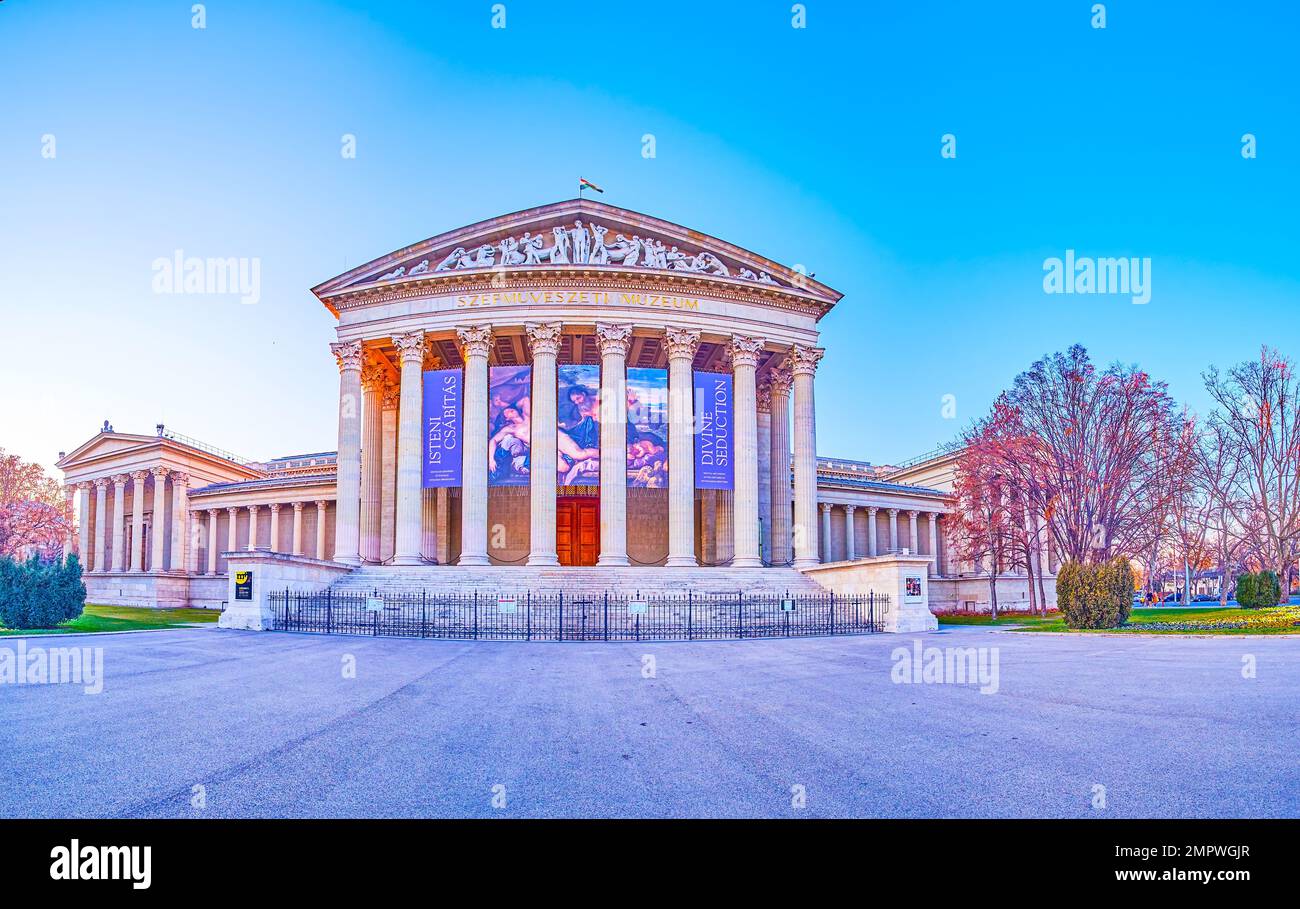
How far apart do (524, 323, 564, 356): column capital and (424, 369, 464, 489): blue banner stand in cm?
410

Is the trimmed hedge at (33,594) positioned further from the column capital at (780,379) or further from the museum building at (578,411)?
the column capital at (780,379)

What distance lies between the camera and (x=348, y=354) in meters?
39.9

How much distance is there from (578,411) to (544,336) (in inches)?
165

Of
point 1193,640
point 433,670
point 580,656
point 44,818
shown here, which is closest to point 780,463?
point 1193,640

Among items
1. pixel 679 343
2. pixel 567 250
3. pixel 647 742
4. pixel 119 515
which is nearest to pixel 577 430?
pixel 679 343

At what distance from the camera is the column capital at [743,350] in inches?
1553

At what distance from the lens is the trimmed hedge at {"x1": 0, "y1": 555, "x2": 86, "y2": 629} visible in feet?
75.2

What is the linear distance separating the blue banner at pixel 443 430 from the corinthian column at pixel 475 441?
0.71m

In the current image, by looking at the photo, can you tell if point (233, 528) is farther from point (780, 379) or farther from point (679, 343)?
point (780, 379)

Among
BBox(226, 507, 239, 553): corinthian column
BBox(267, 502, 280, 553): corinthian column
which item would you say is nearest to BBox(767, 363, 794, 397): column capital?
BBox(267, 502, 280, 553): corinthian column

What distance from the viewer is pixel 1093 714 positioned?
365 inches
